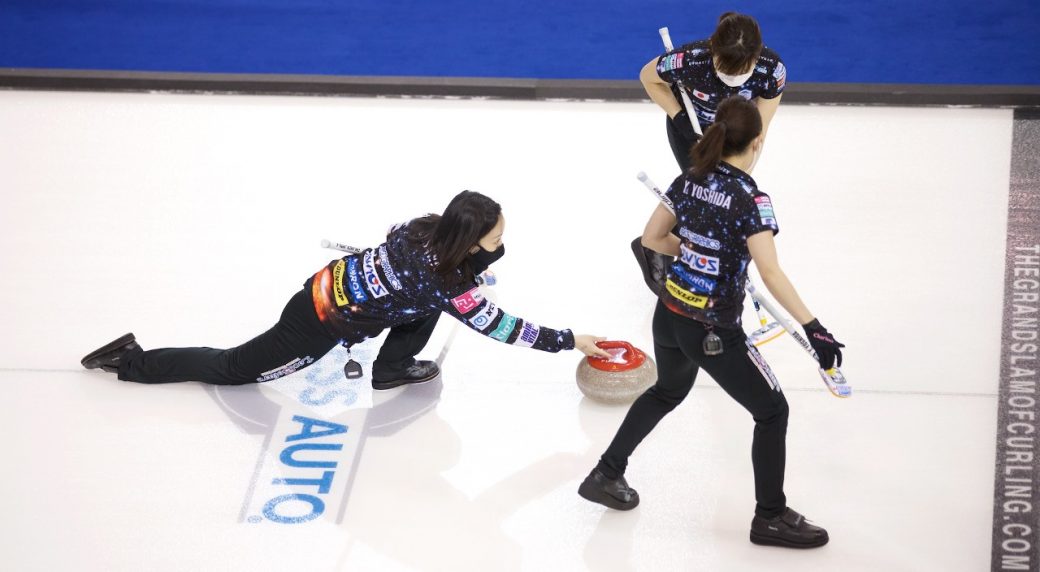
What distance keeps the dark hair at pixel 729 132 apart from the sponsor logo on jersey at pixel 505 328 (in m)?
0.86

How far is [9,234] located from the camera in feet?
15.5

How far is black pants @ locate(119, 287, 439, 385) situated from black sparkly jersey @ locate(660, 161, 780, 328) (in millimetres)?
1173

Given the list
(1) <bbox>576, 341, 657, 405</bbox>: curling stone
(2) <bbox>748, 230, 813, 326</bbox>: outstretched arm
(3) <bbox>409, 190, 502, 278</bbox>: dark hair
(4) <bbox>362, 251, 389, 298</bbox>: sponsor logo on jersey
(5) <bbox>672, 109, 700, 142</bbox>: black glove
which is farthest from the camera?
(5) <bbox>672, 109, 700, 142</bbox>: black glove

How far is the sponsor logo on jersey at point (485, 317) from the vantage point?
3393 mm

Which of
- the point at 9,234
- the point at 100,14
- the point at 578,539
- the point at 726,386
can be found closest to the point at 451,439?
the point at 578,539

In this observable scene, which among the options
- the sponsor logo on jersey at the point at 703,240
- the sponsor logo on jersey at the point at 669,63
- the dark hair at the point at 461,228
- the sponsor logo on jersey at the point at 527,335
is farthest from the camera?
the sponsor logo on jersey at the point at 669,63

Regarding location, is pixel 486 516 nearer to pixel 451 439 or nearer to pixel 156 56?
pixel 451 439

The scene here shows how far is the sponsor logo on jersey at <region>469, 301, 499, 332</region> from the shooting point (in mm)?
3393

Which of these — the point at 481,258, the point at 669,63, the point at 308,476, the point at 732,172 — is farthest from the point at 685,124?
the point at 308,476

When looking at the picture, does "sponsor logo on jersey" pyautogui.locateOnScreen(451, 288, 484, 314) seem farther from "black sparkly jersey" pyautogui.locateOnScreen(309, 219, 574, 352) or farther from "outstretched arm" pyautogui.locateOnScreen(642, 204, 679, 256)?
"outstretched arm" pyautogui.locateOnScreen(642, 204, 679, 256)

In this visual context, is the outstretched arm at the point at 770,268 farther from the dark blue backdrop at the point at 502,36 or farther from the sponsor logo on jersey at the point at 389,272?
the dark blue backdrop at the point at 502,36

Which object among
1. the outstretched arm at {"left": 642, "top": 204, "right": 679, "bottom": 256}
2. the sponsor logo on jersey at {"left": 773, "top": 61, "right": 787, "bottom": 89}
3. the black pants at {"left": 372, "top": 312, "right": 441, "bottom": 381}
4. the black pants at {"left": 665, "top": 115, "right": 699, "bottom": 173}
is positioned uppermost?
the sponsor logo on jersey at {"left": 773, "top": 61, "right": 787, "bottom": 89}

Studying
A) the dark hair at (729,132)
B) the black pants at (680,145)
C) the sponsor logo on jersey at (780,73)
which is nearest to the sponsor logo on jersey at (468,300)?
the dark hair at (729,132)

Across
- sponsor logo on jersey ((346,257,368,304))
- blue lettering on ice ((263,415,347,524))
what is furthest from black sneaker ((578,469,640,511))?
sponsor logo on jersey ((346,257,368,304))
